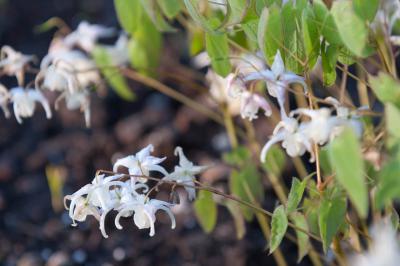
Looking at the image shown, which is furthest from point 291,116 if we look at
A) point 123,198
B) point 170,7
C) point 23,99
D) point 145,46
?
point 145,46

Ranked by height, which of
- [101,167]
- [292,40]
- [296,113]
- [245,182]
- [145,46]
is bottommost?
[101,167]

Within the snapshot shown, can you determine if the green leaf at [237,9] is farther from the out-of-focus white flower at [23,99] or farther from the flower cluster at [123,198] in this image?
the out-of-focus white flower at [23,99]

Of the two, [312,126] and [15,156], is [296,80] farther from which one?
[15,156]

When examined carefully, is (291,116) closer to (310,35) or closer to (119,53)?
(310,35)

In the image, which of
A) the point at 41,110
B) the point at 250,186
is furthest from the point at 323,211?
the point at 41,110

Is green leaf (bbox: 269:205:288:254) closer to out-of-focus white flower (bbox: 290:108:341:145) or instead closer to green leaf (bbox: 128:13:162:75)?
out-of-focus white flower (bbox: 290:108:341:145)

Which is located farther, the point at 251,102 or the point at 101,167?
the point at 101,167
